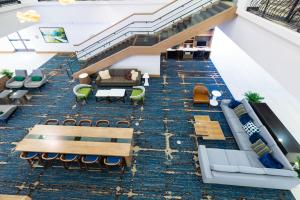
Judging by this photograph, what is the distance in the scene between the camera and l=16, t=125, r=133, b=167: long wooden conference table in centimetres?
547

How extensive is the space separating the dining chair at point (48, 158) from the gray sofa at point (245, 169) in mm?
4735

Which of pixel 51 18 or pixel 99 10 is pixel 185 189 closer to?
pixel 99 10

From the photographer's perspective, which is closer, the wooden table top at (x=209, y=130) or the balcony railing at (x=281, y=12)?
the balcony railing at (x=281, y=12)

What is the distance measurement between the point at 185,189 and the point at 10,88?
10.5m

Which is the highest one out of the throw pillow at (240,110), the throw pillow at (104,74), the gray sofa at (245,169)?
the throw pillow at (104,74)

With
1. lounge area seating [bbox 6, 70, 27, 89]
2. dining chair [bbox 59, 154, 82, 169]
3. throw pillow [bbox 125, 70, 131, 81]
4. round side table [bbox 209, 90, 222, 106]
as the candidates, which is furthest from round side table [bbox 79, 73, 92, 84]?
round side table [bbox 209, 90, 222, 106]

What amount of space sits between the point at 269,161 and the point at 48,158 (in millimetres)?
6803

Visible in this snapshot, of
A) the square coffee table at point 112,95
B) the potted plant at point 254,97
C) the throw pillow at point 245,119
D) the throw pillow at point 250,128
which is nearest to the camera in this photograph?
the throw pillow at point 250,128

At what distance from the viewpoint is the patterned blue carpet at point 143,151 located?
17.2 feet

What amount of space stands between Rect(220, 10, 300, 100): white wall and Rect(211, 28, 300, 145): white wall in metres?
0.74

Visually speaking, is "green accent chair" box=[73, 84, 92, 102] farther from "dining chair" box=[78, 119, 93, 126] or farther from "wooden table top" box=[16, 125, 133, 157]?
"wooden table top" box=[16, 125, 133, 157]

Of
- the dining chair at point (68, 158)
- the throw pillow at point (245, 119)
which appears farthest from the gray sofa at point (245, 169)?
the dining chair at point (68, 158)

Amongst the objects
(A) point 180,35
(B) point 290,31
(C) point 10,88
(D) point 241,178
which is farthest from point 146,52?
(C) point 10,88

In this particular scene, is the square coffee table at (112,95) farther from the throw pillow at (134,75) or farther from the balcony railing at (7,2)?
the balcony railing at (7,2)
